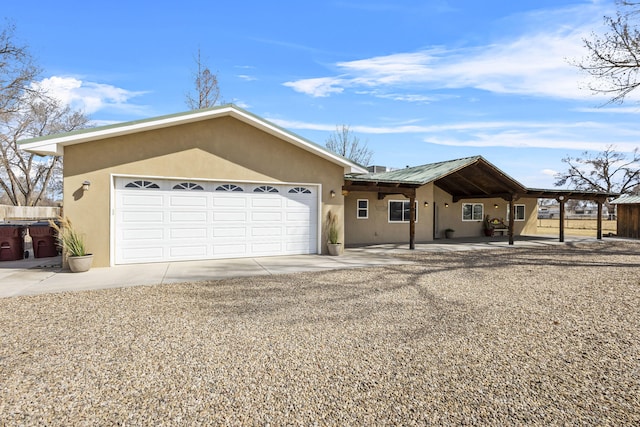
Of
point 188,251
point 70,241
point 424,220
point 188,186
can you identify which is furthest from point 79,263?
point 424,220

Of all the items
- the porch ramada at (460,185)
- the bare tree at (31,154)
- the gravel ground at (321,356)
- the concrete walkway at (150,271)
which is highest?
the bare tree at (31,154)

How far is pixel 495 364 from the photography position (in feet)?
11.0

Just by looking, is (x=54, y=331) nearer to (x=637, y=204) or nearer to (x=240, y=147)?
(x=240, y=147)

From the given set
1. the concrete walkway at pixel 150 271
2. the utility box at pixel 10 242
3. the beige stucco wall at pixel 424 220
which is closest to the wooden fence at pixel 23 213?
the utility box at pixel 10 242

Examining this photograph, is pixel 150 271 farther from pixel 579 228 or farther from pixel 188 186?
pixel 579 228

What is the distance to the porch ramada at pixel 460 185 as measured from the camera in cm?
1245

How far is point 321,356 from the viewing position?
3531 millimetres

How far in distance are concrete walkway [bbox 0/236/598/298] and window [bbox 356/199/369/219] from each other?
4189 mm

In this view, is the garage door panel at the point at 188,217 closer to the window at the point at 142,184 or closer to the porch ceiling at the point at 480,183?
the window at the point at 142,184

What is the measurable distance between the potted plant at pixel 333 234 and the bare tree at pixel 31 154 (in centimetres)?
1857

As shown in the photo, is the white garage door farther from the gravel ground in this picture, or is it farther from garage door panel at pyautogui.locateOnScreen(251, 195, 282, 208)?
the gravel ground

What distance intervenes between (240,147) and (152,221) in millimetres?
3188

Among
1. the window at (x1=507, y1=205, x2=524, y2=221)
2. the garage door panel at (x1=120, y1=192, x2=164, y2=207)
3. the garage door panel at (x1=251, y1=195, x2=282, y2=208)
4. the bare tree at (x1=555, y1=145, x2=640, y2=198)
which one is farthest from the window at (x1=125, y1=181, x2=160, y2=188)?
the bare tree at (x1=555, y1=145, x2=640, y2=198)

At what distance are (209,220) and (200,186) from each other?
1.01 metres
